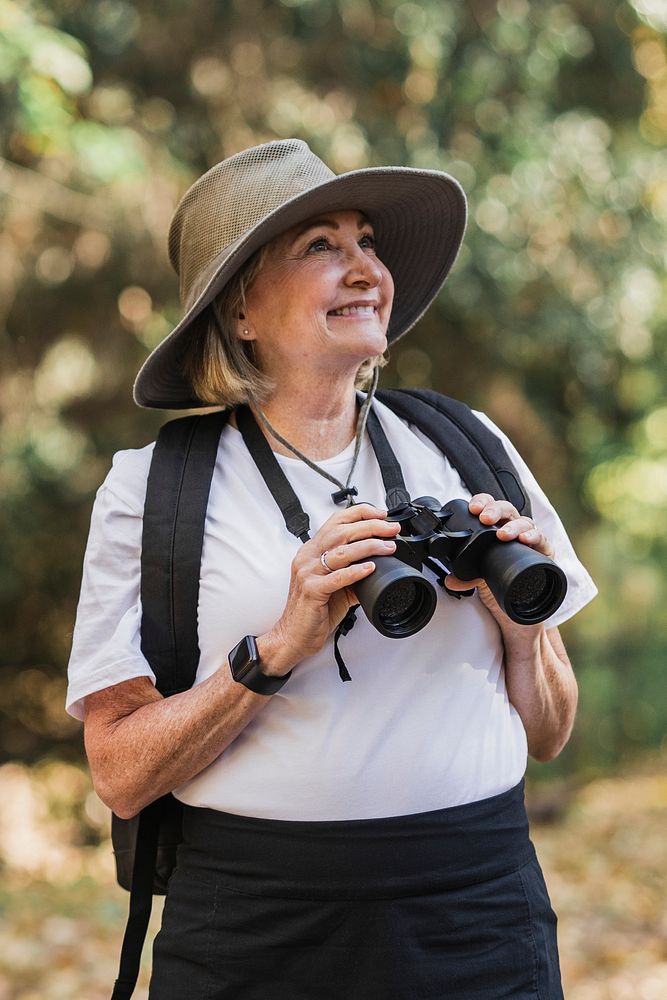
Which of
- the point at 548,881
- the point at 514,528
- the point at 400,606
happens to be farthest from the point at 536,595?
the point at 548,881

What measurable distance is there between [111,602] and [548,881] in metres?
4.27

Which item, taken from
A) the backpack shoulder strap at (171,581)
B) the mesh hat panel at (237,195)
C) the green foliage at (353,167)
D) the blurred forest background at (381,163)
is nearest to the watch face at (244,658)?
the backpack shoulder strap at (171,581)

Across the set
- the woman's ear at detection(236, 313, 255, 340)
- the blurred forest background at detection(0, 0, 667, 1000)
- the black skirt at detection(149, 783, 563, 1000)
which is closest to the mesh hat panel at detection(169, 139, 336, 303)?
the woman's ear at detection(236, 313, 255, 340)

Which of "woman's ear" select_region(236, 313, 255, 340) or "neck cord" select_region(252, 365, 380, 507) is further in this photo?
"woman's ear" select_region(236, 313, 255, 340)

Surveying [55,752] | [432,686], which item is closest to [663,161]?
[432,686]

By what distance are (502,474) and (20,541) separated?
485cm

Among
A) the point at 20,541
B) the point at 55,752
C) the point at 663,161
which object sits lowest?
the point at 55,752

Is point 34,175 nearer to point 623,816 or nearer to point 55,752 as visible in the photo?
point 55,752

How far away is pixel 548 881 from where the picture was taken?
534 cm

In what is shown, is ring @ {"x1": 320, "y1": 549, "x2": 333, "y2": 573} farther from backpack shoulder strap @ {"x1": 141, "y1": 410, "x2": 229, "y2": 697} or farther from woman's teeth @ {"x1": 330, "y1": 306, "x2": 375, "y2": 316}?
woman's teeth @ {"x1": 330, "y1": 306, "x2": 375, "y2": 316}

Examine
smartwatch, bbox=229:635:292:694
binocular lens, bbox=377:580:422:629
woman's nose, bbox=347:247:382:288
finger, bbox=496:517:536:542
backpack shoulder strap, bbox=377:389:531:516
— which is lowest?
smartwatch, bbox=229:635:292:694

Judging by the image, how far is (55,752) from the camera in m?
7.84

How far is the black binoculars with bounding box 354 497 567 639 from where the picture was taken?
151cm

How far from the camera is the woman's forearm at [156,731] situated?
164 cm
